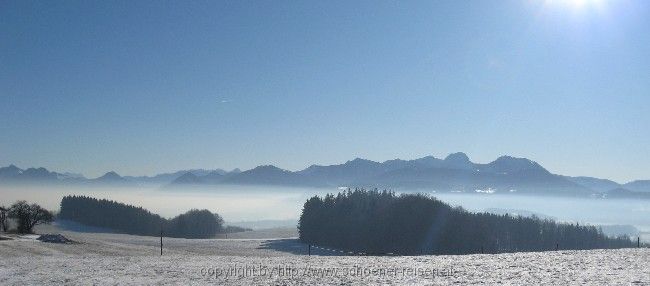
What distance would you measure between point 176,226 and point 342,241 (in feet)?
273

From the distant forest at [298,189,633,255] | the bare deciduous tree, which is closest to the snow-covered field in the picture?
the bare deciduous tree

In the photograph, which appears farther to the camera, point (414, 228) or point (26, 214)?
point (414, 228)

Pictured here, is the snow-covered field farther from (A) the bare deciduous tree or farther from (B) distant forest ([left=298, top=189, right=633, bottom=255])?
(B) distant forest ([left=298, top=189, right=633, bottom=255])

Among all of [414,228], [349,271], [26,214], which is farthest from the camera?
[414,228]

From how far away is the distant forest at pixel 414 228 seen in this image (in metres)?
128

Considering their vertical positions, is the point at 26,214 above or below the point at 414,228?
above

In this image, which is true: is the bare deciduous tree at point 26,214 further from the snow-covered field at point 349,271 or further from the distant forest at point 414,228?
the snow-covered field at point 349,271

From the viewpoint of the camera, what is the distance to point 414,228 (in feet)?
433

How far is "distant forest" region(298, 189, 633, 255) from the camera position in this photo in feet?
418

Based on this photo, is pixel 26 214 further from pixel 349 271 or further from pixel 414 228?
pixel 349 271

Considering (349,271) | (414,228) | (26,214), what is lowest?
(414,228)

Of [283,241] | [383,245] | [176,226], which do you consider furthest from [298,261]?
[176,226]

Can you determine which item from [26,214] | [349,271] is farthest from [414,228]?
[349,271]

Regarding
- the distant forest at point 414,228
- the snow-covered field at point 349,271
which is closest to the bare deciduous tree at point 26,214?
the distant forest at point 414,228
